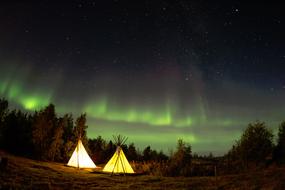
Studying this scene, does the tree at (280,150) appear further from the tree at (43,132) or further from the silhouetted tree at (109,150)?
the tree at (43,132)

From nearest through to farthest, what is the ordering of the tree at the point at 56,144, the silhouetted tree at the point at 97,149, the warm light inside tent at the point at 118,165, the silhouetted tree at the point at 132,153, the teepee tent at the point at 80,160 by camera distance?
the warm light inside tent at the point at 118,165 → the teepee tent at the point at 80,160 → the tree at the point at 56,144 → the silhouetted tree at the point at 97,149 → the silhouetted tree at the point at 132,153

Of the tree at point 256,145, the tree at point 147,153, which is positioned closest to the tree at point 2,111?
the tree at point 147,153

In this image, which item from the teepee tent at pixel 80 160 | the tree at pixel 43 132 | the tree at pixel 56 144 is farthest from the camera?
the tree at pixel 56 144

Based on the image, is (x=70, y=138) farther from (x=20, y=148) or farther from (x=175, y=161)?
(x=175, y=161)

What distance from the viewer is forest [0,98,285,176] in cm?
2106

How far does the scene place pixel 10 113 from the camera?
25938 millimetres

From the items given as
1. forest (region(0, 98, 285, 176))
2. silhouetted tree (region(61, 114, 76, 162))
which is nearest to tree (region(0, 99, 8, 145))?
forest (region(0, 98, 285, 176))

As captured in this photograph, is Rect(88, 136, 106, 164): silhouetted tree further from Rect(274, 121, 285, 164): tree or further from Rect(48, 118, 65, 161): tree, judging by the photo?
Rect(274, 121, 285, 164): tree

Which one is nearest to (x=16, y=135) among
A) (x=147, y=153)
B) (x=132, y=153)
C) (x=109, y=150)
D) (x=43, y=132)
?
(x=43, y=132)

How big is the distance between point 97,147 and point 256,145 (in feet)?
48.5

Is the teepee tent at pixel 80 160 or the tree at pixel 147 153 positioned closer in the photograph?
the teepee tent at pixel 80 160

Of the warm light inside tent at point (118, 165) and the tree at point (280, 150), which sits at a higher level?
the tree at point (280, 150)

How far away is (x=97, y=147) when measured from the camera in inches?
Answer: 1205

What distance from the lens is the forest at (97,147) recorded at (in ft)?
69.1
